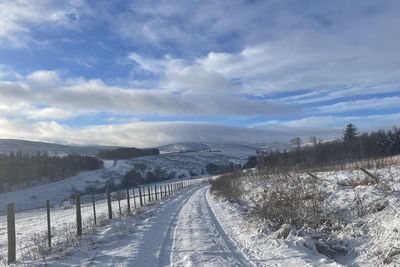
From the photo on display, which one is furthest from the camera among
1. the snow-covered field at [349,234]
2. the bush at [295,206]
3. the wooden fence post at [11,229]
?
the bush at [295,206]

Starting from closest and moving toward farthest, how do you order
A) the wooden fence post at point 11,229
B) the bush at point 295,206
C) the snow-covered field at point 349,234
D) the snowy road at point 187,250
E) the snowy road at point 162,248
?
the snow-covered field at point 349,234, the snowy road at point 187,250, the snowy road at point 162,248, the wooden fence post at point 11,229, the bush at point 295,206

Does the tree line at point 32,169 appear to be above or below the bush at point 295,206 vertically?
above

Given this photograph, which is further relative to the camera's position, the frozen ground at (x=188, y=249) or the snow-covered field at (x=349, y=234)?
the frozen ground at (x=188, y=249)

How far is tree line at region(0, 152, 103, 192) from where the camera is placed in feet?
453

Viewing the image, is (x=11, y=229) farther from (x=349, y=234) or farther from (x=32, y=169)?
(x=32, y=169)

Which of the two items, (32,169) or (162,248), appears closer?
(162,248)

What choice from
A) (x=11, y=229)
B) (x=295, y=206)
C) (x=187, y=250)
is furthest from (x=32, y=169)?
(x=187, y=250)

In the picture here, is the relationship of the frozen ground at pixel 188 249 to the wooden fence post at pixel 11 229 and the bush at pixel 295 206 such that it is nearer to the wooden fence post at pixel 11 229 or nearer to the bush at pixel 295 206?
the wooden fence post at pixel 11 229

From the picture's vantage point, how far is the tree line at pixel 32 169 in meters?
138

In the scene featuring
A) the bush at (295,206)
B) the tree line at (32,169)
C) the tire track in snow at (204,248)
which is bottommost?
the tire track in snow at (204,248)

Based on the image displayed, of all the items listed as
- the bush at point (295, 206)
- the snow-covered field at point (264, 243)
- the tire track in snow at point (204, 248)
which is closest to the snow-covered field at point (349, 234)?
the snow-covered field at point (264, 243)

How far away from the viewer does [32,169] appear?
149m

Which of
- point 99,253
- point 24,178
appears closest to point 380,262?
point 99,253

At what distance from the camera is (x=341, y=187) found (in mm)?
16609
